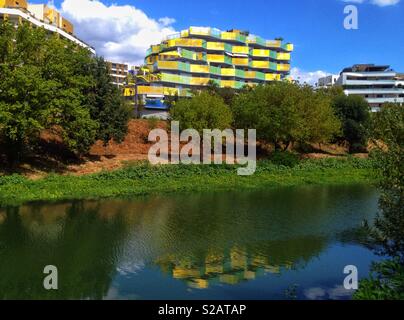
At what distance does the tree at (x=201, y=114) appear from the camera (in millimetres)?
45156

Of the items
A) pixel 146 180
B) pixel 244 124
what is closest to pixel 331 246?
pixel 146 180

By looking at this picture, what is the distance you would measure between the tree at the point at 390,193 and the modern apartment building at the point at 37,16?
51.6 metres

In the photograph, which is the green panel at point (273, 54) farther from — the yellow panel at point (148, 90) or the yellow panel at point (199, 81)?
the yellow panel at point (148, 90)

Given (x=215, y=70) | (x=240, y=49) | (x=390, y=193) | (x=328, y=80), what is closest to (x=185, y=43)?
(x=215, y=70)

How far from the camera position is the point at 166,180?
3700 centimetres

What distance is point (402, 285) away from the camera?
508 inches

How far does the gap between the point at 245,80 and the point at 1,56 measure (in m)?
62.1

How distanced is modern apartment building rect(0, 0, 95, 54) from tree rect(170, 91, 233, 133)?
2304cm

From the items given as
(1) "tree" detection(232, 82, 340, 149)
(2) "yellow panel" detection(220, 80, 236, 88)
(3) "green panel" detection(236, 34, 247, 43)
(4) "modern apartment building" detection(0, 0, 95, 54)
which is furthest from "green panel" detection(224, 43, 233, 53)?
(1) "tree" detection(232, 82, 340, 149)

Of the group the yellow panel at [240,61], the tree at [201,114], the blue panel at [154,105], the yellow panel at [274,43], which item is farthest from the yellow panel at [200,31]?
the tree at [201,114]

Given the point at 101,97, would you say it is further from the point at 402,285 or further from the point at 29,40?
the point at 402,285

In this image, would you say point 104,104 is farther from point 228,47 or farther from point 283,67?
point 283,67

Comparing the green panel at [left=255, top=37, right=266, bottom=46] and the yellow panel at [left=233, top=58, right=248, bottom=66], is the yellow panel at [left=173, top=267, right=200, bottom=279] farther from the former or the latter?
the green panel at [left=255, top=37, right=266, bottom=46]

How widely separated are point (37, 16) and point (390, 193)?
235ft
